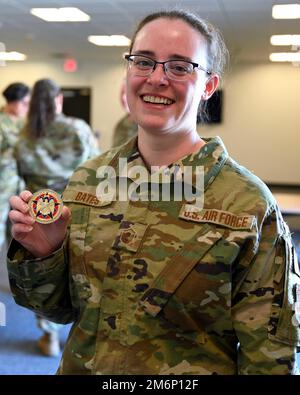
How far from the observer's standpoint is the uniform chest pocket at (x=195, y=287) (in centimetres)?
79

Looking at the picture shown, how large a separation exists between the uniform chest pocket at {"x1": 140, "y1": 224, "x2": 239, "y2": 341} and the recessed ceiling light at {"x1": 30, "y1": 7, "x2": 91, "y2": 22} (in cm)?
455

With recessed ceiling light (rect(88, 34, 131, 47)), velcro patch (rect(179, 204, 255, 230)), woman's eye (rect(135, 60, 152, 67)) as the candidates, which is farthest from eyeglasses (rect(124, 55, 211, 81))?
recessed ceiling light (rect(88, 34, 131, 47))

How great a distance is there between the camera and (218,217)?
815mm

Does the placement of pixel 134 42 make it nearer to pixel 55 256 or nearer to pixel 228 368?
pixel 55 256

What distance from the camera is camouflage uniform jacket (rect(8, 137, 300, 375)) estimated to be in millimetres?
788

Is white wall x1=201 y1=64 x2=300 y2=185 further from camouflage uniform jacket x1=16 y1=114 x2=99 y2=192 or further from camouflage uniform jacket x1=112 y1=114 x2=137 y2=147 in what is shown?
camouflage uniform jacket x1=16 y1=114 x2=99 y2=192

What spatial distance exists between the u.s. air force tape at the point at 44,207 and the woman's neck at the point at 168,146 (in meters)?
0.20

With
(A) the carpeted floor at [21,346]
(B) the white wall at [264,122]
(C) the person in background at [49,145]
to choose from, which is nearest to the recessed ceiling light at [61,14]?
(B) the white wall at [264,122]

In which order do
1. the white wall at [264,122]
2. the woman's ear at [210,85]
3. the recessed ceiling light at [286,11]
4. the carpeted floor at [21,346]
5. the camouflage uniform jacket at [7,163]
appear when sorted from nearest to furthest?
the woman's ear at [210,85] < the carpeted floor at [21,346] < the camouflage uniform jacket at [7,163] < the recessed ceiling light at [286,11] < the white wall at [264,122]

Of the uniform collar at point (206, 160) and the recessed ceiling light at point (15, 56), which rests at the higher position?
the recessed ceiling light at point (15, 56)

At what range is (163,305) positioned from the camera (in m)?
0.80

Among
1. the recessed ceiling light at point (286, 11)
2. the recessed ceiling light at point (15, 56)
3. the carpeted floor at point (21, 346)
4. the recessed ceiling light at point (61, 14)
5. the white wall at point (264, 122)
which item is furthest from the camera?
the recessed ceiling light at point (15, 56)

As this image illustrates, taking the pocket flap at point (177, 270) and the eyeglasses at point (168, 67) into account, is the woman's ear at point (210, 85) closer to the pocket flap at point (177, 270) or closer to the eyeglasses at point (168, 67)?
the eyeglasses at point (168, 67)

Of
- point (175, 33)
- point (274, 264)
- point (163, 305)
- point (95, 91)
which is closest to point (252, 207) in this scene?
point (274, 264)
